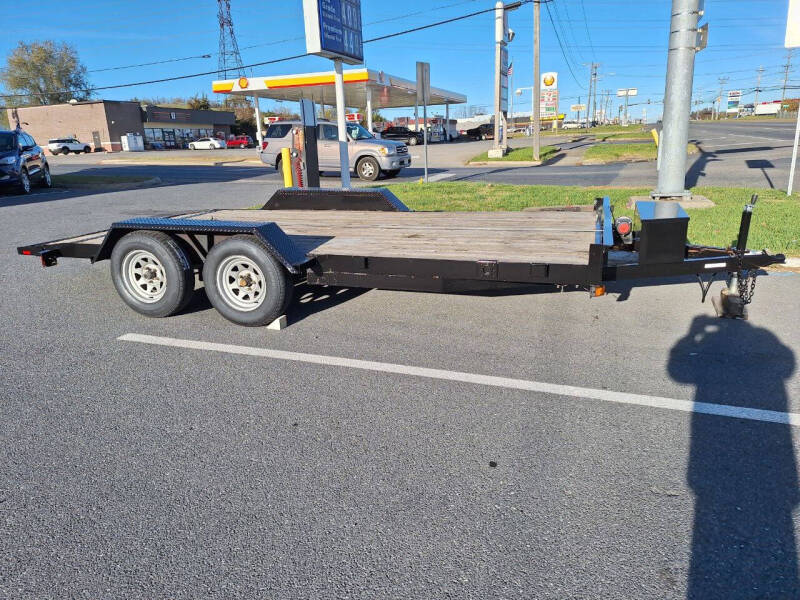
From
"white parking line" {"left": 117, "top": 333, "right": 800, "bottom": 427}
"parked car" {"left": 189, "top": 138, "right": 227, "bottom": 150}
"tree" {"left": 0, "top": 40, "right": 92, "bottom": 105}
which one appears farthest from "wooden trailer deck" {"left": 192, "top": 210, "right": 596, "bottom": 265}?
"tree" {"left": 0, "top": 40, "right": 92, "bottom": 105}

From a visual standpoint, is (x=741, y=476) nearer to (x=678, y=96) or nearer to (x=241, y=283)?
(x=241, y=283)

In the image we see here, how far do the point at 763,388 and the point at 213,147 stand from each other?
197ft

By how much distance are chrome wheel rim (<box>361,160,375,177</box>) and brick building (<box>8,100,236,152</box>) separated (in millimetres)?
49737

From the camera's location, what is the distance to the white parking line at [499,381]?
3287 millimetres

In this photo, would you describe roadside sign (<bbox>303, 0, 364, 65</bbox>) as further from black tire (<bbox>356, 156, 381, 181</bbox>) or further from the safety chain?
the safety chain

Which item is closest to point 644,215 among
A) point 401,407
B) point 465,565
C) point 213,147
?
point 401,407

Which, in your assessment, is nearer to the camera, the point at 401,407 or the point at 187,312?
the point at 401,407

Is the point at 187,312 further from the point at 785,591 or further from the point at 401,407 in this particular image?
the point at 785,591

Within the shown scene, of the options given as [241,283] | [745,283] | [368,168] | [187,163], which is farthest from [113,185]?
[745,283]

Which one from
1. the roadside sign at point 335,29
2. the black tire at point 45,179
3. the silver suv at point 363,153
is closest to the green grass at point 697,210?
the roadside sign at point 335,29

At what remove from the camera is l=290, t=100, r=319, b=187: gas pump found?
10.7m

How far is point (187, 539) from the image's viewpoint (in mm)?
2408

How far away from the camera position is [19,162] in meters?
15.6

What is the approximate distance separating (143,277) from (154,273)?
0.38 ft
